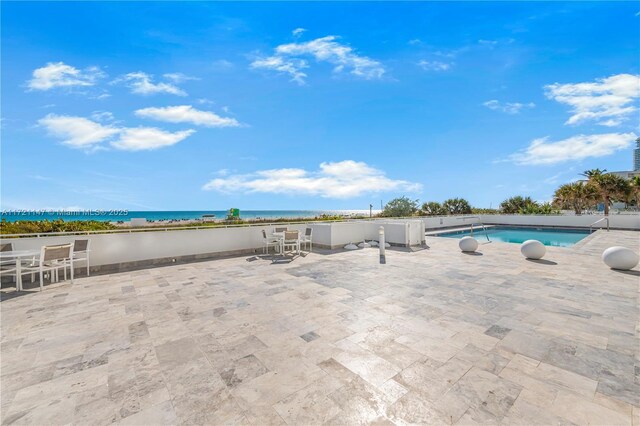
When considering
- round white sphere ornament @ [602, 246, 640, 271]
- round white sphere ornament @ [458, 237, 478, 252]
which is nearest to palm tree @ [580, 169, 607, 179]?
round white sphere ornament @ [458, 237, 478, 252]

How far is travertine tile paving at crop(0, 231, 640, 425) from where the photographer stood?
188 cm

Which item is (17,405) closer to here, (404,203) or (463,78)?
(463,78)

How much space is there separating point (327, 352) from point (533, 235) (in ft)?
59.9

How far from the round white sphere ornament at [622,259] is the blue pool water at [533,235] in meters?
6.77

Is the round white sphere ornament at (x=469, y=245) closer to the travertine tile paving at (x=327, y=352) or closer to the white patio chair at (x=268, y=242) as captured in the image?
the travertine tile paving at (x=327, y=352)

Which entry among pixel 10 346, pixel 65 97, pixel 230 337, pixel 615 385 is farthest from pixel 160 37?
pixel 615 385

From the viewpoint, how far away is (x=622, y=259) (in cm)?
574

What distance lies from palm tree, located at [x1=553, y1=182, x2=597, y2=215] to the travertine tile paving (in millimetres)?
26208

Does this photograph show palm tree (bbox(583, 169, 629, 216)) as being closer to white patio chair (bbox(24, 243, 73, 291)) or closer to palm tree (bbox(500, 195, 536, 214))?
palm tree (bbox(500, 195, 536, 214))

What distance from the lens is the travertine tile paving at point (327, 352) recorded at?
6.18 ft

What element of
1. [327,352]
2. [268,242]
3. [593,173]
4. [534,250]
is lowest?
[327,352]

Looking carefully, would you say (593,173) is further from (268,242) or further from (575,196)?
(268,242)

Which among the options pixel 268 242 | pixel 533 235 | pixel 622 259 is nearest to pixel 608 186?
pixel 533 235

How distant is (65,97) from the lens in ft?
29.5
